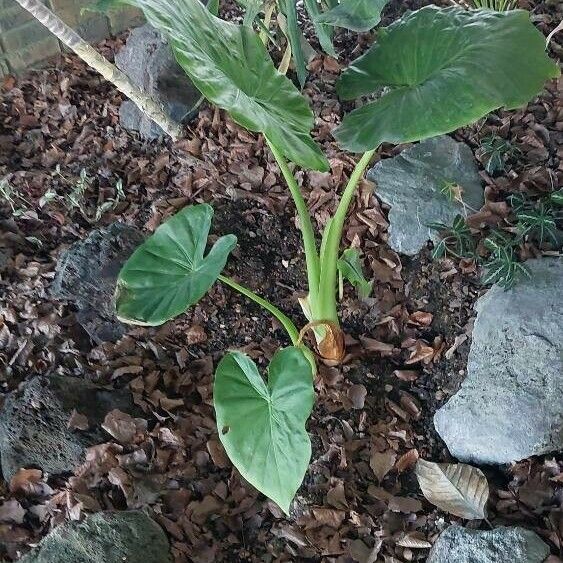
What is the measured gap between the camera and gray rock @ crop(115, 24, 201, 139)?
2.32 metres

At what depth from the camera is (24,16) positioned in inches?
99.1

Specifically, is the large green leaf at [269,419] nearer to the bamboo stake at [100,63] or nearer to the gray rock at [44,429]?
the gray rock at [44,429]

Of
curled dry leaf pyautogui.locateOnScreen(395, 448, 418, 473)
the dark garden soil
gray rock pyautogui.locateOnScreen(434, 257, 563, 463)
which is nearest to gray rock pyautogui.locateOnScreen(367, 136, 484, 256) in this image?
the dark garden soil

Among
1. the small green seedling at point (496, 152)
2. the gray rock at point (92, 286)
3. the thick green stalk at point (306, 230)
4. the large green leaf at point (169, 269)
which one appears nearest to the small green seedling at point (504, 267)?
→ the small green seedling at point (496, 152)

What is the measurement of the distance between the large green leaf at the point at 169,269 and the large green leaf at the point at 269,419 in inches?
7.4

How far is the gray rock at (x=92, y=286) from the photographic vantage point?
1834mm

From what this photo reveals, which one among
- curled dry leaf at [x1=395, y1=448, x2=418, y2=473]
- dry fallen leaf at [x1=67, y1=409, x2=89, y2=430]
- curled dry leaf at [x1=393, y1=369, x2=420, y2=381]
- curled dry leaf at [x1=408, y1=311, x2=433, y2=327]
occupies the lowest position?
curled dry leaf at [x1=395, y1=448, x2=418, y2=473]

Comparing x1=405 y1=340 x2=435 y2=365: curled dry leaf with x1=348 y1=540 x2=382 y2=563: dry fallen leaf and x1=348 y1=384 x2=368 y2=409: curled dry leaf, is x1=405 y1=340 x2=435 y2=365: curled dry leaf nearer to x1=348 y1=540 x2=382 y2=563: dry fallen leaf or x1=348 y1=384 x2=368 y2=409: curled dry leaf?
x1=348 y1=384 x2=368 y2=409: curled dry leaf

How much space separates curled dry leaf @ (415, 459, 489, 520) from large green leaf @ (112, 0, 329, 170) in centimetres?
75

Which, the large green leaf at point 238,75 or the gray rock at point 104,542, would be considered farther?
the gray rock at point 104,542

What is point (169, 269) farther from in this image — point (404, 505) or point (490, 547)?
point (490, 547)

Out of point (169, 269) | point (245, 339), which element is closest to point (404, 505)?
point (245, 339)

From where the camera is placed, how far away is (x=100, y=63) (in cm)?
193

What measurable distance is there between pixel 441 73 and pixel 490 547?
37.1 inches
